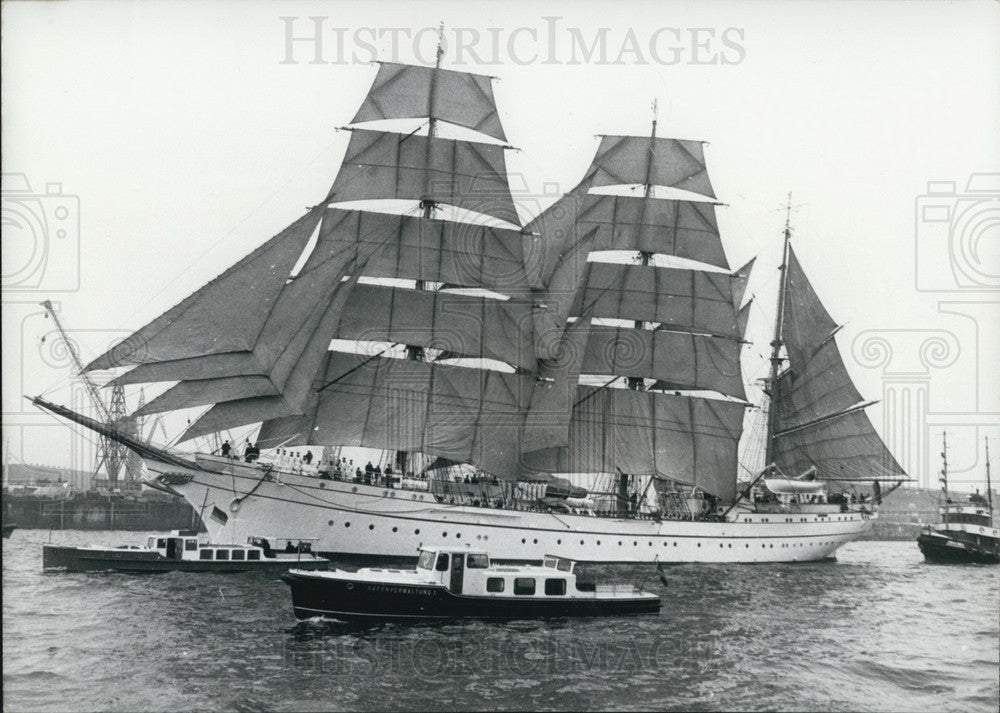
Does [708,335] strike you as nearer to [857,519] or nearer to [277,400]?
[857,519]

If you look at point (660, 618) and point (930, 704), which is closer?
point (930, 704)

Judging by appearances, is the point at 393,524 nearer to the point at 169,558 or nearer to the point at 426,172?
the point at 169,558

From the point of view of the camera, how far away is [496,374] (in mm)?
50562

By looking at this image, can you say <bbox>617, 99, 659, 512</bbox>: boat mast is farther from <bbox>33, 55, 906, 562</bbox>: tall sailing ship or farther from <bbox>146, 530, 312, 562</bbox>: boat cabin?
<bbox>146, 530, 312, 562</bbox>: boat cabin

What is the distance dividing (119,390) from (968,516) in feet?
186

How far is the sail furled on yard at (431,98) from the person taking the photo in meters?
49.0

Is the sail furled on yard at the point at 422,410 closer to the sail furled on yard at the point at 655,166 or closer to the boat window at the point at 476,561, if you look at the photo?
the sail furled on yard at the point at 655,166

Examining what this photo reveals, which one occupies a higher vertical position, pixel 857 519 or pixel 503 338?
pixel 503 338

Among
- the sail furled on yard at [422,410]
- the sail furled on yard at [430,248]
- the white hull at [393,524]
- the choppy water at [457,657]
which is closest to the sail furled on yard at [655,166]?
the sail furled on yard at [430,248]

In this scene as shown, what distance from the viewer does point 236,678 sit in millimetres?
20781

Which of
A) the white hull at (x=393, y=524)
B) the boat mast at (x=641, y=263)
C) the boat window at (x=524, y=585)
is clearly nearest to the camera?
the boat window at (x=524, y=585)

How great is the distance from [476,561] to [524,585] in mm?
1735

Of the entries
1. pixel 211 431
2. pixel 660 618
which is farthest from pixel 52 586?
pixel 660 618

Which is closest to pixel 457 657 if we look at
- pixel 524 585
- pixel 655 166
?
pixel 524 585
